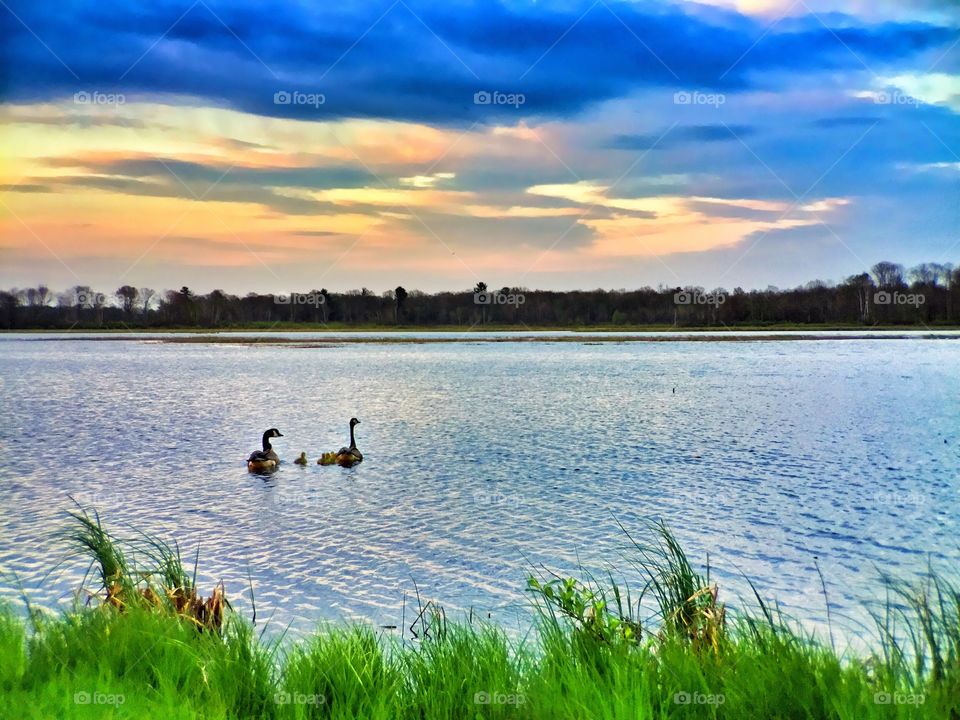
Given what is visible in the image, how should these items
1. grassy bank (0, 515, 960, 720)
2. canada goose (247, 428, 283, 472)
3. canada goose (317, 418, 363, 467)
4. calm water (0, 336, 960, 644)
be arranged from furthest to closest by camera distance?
canada goose (317, 418, 363, 467) → canada goose (247, 428, 283, 472) → calm water (0, 336, 960, 644) → grassy bank (0, 515, 960, 720)

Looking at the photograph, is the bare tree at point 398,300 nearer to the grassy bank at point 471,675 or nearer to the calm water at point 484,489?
the calm water at point 484,489

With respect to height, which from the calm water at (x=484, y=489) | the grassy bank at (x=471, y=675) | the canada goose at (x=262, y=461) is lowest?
the calm water at (x=484, y=489)

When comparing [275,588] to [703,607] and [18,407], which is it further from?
[18,407]

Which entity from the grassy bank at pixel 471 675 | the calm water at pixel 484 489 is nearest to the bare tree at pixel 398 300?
the calm water at pixel 484 489

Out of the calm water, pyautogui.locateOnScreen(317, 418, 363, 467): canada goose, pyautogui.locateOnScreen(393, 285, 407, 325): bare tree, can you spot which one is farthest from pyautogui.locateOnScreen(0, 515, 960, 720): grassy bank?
pyautogui.locateOnScreen(393, 285, 407, 325): bare tree

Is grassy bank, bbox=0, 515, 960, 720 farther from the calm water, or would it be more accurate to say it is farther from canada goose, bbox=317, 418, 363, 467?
canada goose, bbox=317, 418, 363, 467

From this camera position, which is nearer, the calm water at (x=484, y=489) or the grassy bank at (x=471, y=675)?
the grassy bank at (x=471, y=675)

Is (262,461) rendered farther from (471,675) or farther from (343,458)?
(471,675)

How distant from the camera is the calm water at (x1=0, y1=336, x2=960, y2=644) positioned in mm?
9375

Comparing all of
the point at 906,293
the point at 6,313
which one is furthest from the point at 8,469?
the point at 906,293

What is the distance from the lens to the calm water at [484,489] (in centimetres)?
938

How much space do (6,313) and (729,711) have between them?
10047 centimetres

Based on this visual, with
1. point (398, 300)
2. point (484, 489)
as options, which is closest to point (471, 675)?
point (484, 489)

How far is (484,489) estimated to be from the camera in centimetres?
1470
